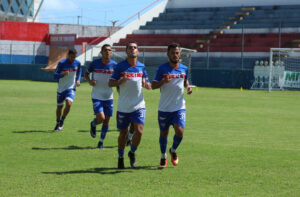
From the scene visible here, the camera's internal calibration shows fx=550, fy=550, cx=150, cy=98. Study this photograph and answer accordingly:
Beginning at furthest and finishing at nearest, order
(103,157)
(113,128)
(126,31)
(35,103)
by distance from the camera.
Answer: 1. (126,31)
2. (35,103)
3. (113,128)
4. (103,157)

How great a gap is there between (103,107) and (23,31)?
52.5 meters

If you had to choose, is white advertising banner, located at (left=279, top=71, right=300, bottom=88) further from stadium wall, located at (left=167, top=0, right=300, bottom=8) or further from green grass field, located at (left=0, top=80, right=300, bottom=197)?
green grass field, located at (left=0, top=80, right=300, bottom=197)

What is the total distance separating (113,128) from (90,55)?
109ft

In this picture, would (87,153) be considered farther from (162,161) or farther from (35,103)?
(35,103)

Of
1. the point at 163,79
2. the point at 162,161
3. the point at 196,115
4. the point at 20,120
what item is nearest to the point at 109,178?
the point at 162,161

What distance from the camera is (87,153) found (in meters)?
10.2

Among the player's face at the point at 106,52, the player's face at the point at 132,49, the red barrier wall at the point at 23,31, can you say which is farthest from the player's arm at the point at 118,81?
the red barrier wall at the point at 23,31

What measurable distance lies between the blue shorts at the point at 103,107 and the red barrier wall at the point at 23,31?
51552mm

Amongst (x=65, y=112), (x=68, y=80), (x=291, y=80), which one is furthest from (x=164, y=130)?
(x=291, y=80)

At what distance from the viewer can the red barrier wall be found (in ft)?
199

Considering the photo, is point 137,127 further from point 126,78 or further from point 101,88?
point 101,88

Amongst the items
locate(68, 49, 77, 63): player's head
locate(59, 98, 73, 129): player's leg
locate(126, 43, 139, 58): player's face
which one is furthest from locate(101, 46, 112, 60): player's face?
locate(59, 98, 73, 129): player's leg

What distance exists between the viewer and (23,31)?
203 feet

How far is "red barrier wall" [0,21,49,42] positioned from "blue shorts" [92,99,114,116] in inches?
2030
